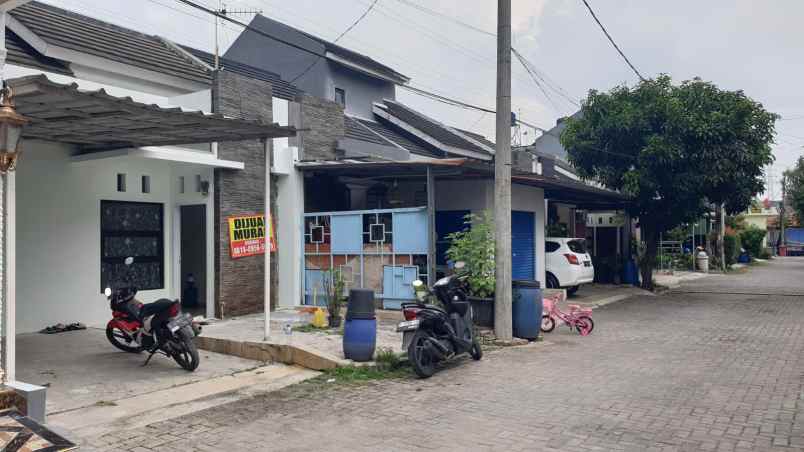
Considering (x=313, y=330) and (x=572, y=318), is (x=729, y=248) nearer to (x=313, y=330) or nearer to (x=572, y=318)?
(x=572, y=318)

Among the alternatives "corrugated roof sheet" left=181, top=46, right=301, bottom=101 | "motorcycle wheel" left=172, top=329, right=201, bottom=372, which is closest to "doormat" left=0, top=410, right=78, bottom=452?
"motorcycle wheel" left=172, top=329, right=201, bottom=372

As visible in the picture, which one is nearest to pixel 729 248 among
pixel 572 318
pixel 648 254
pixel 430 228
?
pixel 648 254

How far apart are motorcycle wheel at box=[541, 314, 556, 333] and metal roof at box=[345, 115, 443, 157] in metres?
7.84

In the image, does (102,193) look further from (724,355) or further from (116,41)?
(724,355)

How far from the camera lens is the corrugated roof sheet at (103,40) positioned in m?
11.0

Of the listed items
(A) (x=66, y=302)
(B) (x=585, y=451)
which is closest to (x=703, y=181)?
(B) (x=585, y=451)

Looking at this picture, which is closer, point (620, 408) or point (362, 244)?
point (620, 408)

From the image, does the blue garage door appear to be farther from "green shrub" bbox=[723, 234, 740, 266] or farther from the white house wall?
"green shrub" bbox=[723, 234, 740, 266]

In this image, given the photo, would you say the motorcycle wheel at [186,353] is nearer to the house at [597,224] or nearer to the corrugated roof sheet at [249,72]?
the corrugated roof sheet at [249,72]

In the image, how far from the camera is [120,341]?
919cm

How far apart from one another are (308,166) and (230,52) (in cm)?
1348

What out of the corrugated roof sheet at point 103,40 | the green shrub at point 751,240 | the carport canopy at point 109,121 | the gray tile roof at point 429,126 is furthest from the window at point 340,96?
the green shrub at point 751,240

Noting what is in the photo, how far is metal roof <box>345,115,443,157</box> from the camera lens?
18.0 meters

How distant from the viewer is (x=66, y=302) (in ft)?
34.8
